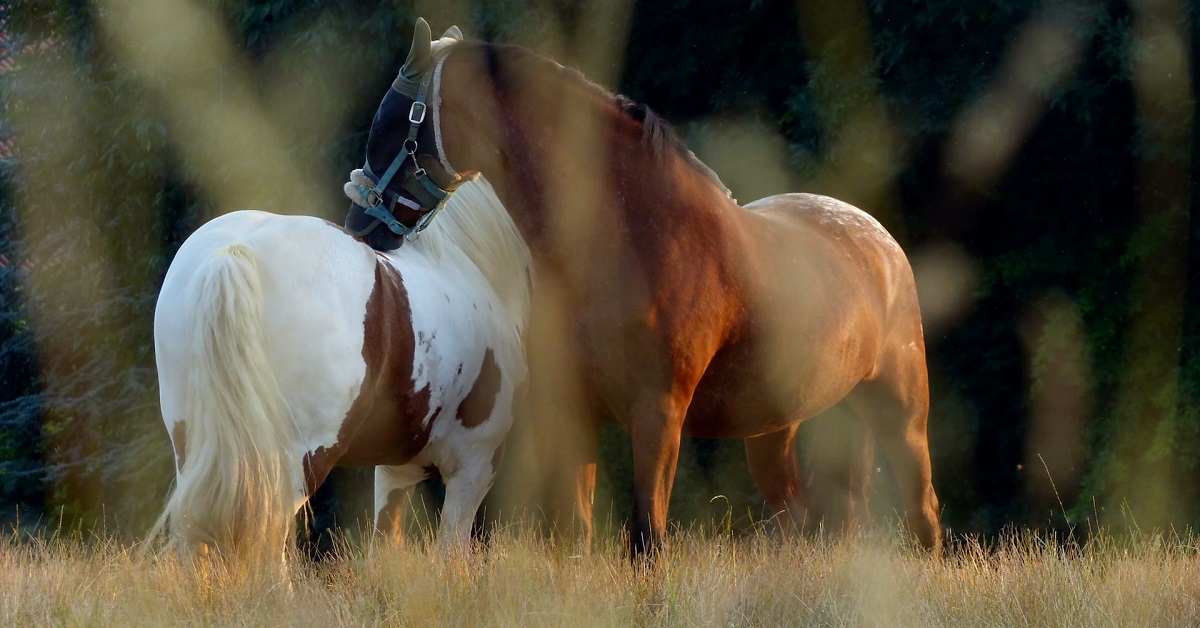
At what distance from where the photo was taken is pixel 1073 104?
751 centimetres

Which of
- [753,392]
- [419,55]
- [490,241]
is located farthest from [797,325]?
[419,55]

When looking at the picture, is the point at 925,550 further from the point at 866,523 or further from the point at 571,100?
the point at 571,100

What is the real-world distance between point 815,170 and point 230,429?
5.29 m

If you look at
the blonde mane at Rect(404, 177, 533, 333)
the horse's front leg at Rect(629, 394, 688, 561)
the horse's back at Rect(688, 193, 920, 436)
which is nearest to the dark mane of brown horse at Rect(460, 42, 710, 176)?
the horse's back at Rect(688, 193, 920, 436)

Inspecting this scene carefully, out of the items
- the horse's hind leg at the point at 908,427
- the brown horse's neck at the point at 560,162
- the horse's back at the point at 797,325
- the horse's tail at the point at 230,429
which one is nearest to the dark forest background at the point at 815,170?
the horse's hind leg at the point at 908,427

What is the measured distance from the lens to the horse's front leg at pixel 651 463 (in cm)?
419

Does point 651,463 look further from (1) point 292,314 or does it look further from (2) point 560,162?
(1) point 292,314

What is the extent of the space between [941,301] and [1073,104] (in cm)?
166

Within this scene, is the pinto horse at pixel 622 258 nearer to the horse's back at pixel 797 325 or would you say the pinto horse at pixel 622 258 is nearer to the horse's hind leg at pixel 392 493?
the horse's back at pixel 797 325

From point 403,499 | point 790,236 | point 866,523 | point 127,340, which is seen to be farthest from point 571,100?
point 127,340

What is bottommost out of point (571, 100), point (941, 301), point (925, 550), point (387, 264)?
point (925, 550)

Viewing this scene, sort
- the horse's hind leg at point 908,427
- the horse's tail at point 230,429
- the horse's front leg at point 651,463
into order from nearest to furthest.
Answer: the horse's tail at point 230,429 < the horse's front leg at point 651,463 < the horse's hind leg at point 908,427

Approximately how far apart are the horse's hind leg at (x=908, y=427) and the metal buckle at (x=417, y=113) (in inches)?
94.7

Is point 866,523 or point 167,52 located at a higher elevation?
point 167,52
